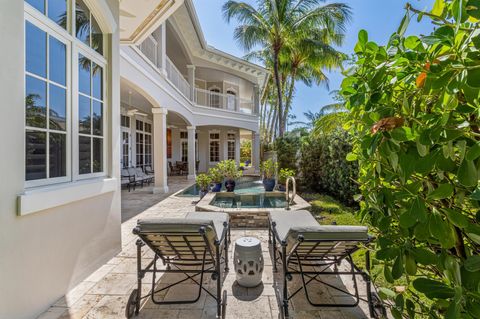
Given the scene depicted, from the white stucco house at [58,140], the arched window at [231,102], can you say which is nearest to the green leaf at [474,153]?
the white stucco house at [58,140]

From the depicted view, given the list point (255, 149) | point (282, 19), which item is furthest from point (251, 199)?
point (255, 149)

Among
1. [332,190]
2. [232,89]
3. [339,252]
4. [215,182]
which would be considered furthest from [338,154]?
[232,89]

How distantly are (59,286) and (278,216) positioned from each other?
3021 mm

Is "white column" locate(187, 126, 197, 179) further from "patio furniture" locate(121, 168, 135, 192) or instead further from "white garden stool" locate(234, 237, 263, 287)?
"white garden stool" locate(234, 237, 263, 287)

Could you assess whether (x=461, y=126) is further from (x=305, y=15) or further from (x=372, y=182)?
(x=305, y=15)

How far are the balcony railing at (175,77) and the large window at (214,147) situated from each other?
583cm

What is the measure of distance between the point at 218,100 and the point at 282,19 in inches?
253

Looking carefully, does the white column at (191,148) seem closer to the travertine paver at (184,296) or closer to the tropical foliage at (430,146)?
the travertine paver at (184,296)

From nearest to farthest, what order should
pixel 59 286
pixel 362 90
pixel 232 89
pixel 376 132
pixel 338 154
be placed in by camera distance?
pixel 376 132 → pixel 362 90 → pixel 59 286 → pixel 338 154 → pixel 232 89

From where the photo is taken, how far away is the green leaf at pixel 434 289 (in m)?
0.85

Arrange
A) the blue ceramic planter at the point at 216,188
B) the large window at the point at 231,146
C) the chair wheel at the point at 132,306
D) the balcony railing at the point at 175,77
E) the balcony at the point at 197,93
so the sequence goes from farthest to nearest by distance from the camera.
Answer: the large window at the point at 231,146 < the balcony railing at the point at 175,77 < the balcony at the point at 197,93 < the blue ceramic planter at the point at 216,188 < the chair wheel at the point at 132,306

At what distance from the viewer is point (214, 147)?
18.9 m

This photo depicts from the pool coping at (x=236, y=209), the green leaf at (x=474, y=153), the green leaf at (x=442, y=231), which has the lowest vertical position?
the pool coping at (x=236, y=209)

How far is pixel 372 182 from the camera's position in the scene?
133cm
